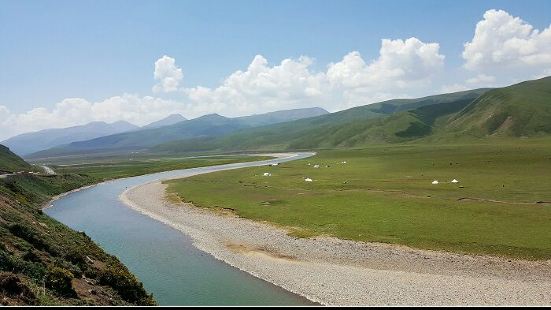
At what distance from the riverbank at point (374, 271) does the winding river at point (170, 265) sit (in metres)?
2.12

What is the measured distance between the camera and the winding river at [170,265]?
39.4 m

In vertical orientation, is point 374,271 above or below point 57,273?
below

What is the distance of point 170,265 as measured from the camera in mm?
50625

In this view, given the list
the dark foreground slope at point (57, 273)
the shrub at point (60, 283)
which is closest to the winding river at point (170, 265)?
the dark foreground slope at point (57, 273)

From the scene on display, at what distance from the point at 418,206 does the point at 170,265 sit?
42795 mm

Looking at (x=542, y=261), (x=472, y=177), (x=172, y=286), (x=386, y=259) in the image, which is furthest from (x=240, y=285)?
(x=472, y=177)

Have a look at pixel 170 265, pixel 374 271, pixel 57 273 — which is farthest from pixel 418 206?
pixel 57 273

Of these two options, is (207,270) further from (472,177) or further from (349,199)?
(472,177)

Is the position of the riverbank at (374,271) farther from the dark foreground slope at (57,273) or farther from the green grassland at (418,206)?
the dark foreground slope at (57,273)

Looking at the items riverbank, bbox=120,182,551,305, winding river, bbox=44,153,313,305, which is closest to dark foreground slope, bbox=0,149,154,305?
winding river, bbox=44,153,313,305

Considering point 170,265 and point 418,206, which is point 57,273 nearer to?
point 170,265

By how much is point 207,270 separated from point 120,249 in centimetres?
1739

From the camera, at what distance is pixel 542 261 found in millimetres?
44219

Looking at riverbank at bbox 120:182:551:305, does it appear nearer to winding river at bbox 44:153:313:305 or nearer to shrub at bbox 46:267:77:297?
winding river at bbox 44:153:313:305
